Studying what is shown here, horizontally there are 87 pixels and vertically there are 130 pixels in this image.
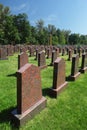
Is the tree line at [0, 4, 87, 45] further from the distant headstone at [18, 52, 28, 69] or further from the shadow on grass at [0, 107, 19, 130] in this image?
the shadow on grass at [0, 107, 19, 130]

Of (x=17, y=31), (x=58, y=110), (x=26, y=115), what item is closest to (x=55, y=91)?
(x=58, y=110)

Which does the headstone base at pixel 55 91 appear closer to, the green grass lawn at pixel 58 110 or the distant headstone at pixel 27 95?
the green grass lawn at pixel 58 110

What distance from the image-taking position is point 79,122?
4.73 meters

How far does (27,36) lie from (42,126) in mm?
53299

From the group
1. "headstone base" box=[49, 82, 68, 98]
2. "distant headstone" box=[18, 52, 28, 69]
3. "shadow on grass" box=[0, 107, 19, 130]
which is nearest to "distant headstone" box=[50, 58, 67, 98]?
"headstone base" box=[49, 82, 68, 98]

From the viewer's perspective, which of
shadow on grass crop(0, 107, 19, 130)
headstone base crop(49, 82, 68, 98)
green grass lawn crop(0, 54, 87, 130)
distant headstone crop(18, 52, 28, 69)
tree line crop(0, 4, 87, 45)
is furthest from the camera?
tree line crop(0, 4, 87, 45)

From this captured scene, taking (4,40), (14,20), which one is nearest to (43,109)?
(4,40)

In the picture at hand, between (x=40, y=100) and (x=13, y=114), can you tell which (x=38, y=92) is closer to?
(x=40, y=100)

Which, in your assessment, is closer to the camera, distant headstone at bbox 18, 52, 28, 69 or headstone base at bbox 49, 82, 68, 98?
headstone base at bbox 49, 82, 68, 98

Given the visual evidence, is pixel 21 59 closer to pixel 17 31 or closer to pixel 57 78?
pixel 57 78

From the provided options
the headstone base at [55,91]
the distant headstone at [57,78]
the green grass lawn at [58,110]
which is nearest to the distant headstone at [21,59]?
the green grass lawn at [58,110]

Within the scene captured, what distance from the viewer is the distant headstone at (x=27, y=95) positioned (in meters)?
4.47

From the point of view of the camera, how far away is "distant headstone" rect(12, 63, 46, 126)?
447 centimetres

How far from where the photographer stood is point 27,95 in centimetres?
472
